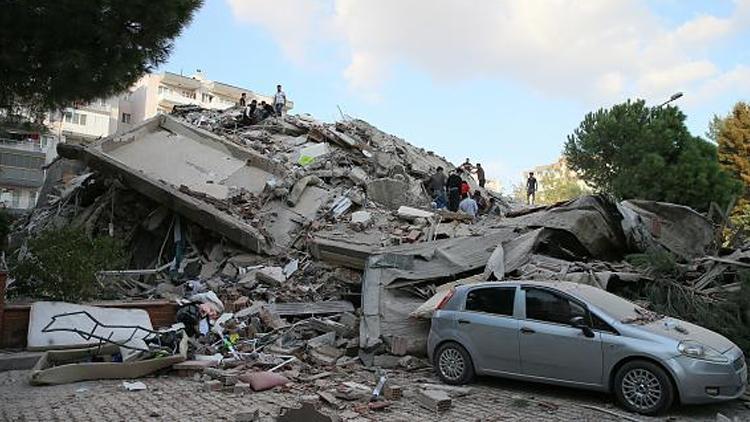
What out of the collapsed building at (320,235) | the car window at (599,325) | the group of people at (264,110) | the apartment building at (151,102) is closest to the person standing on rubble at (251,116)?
the group of people at (264,110)

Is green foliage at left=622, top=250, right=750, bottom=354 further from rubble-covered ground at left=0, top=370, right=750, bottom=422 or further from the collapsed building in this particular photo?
rubble-covered ground at left=0, top=370, right=750, bottom=422

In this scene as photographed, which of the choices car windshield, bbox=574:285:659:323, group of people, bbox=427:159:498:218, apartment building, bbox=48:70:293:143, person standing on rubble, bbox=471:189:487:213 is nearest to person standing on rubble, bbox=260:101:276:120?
group of people, bbox=427:159:498:218

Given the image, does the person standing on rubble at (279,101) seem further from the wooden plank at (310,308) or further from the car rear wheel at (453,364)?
the car rear wheel at (453,364)

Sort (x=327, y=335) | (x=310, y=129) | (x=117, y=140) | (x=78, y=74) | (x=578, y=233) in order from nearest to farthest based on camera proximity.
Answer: (x=78, y=74) → (x=327, y=335) → (x=578, y=233) → (x=117, y=140) → (x=310, y=129)

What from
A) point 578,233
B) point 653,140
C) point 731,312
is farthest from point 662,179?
point 731,312

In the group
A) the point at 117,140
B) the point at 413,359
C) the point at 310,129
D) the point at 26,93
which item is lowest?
the point at 413,359

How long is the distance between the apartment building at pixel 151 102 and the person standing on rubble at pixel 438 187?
30.4 metres

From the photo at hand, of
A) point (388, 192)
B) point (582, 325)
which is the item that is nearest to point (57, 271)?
point (582, 325)

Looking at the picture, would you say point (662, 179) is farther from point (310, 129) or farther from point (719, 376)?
point (719, 376)

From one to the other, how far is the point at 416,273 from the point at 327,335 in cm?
199

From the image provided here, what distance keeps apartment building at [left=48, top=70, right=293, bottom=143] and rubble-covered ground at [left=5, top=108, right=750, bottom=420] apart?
101ft

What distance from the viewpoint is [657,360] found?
23.5ft

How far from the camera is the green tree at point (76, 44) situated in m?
7.34

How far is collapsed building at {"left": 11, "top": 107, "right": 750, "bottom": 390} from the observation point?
1088 cm
